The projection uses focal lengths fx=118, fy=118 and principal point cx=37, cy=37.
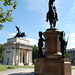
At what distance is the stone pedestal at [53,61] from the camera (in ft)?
29.4

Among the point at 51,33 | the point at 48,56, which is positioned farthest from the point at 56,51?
the point at 51,33

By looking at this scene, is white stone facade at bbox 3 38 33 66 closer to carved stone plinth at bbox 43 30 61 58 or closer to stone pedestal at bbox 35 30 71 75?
carved stone plinth at bbox 43 30 61 58

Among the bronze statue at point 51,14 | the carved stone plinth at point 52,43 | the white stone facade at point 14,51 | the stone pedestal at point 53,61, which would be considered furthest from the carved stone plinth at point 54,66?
the white stone facade at point 14,51

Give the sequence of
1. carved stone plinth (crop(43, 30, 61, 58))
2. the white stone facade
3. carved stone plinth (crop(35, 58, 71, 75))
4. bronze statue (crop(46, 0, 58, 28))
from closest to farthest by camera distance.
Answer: carved stone plinth (crop(35, 58, 71, 75)), carved stone plinth (crop(43, 30, 61, 58)), bronze statue (crop(46, 0, 58, 28)), the white stone facade

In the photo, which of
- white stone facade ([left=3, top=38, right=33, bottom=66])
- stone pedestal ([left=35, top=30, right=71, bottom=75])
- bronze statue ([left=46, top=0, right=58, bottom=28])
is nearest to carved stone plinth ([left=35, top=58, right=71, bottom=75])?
stone pedestal ([left=35, top=30, right=71, bottom=75])

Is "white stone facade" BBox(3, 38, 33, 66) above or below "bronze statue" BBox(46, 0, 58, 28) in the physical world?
below

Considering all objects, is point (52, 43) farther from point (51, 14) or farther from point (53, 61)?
point (51, 14)

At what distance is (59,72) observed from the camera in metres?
8.87

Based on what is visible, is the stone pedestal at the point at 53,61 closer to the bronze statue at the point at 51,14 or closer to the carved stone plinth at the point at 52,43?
the carved stone plinth at the point at 52,43

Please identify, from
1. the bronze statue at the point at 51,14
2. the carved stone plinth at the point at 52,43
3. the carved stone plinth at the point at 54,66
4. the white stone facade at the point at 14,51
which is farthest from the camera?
the white stone facade at the point at 14,51

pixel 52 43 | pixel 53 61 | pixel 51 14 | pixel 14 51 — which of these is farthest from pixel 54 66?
pixel 14 51

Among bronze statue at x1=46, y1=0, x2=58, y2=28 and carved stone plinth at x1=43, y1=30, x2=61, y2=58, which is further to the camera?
bronze statue at x1=46, y1=0, x2=58, y2=28

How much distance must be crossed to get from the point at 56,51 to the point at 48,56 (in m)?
0.84

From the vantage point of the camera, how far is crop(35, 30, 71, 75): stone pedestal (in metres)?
8.96
